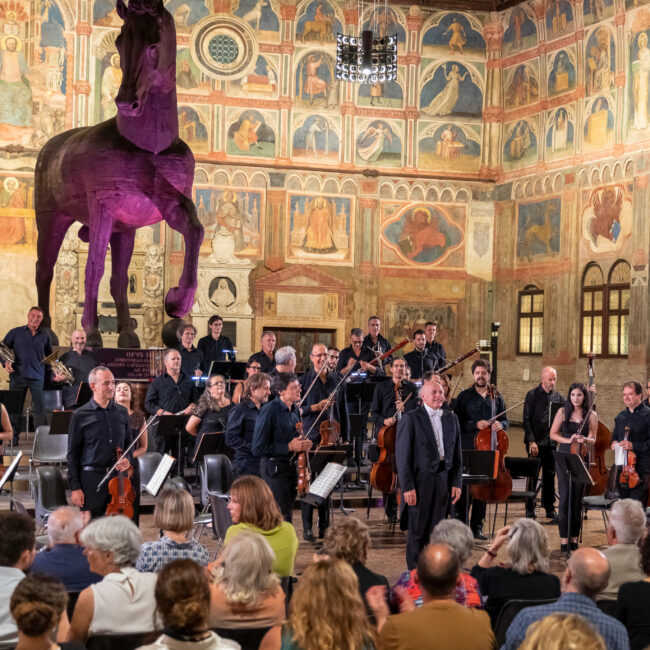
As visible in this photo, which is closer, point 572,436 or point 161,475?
point 161,475

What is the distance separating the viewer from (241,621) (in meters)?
4.33

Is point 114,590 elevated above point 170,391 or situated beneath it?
situated beneath

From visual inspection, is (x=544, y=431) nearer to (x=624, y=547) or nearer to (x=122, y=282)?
(x=122, y=282)

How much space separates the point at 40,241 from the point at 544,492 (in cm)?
707

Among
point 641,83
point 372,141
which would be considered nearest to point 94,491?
point 641,83

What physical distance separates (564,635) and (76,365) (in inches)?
415

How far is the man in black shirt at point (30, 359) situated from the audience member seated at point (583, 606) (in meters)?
9.87

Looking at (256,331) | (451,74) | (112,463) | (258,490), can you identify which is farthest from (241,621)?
(451,74)

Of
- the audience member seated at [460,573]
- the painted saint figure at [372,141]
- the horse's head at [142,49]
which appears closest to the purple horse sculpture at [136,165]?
the horse's head at [142,49]

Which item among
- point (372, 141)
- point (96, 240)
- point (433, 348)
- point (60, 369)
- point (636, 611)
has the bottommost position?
point (636, 611)

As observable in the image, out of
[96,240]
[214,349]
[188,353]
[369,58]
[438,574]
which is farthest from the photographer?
[369,58]

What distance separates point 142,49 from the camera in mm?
11156

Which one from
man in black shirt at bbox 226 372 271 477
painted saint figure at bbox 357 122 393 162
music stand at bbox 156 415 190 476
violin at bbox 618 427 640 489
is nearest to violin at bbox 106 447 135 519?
man in black shirt at bbox 226 372 271 477

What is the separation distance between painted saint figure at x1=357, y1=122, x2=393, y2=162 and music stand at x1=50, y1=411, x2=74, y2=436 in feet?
45.0
